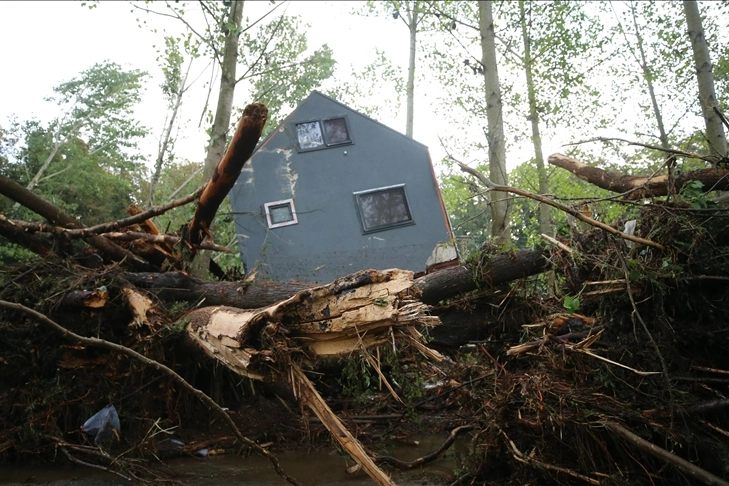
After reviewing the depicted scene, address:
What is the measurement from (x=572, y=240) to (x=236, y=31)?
7235mm

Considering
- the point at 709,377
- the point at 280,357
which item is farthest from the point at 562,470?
the point at 280,357

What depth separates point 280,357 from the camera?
3.17m

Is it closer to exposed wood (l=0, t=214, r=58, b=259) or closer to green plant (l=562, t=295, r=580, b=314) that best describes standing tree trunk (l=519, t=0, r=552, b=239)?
green plant (l=562, t=295, r=580, b=314)

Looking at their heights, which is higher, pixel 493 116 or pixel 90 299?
pixel 493 116

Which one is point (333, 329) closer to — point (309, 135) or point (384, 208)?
point (384, 208)

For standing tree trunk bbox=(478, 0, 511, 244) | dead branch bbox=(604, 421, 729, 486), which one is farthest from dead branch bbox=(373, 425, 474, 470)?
standing tree trunk bbox=(478, 0, 511, 244)

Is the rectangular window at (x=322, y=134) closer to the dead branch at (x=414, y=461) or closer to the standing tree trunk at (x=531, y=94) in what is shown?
the standing tree trunk at (x=531, y=94)

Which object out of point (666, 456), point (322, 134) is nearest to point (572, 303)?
point (666, 456)

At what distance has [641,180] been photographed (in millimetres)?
5574

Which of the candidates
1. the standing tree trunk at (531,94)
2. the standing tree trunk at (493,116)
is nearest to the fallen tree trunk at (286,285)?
the standing tree trunk at (493,116)

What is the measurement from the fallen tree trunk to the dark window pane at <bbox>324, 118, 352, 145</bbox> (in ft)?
24.7

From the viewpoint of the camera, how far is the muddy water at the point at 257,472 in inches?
182

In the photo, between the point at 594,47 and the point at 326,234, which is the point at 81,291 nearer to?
the point at 326,234

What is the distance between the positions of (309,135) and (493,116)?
4.23 metres
